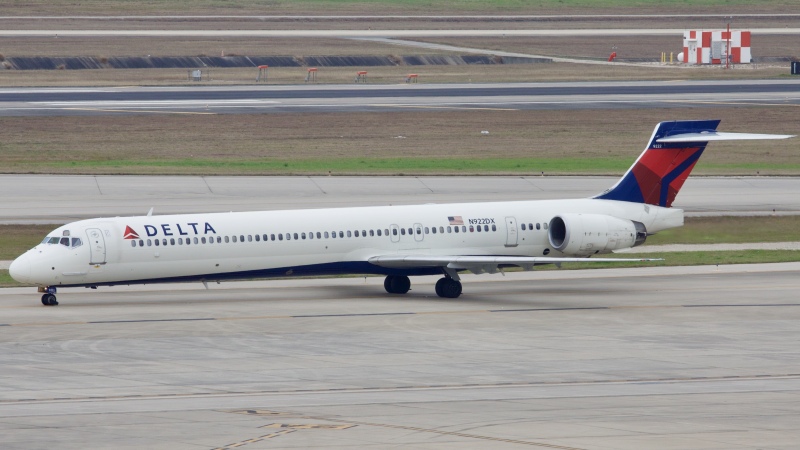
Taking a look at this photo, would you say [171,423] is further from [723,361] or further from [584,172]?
[584,172]

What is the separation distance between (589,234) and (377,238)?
21.8 feet

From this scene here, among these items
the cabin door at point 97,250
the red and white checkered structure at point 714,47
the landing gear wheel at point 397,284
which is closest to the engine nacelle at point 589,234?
the landing gear wheel at point 397,284

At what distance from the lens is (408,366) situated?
27984mm

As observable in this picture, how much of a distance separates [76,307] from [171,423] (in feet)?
50.1

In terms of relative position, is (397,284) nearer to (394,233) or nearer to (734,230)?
(394,233)

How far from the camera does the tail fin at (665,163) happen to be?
42.5 metres

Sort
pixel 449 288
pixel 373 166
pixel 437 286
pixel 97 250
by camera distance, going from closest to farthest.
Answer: pixel 97 250 < pixel 449 288 < pixel 437 286 < pixel 373 166

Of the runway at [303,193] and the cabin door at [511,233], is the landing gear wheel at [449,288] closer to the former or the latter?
the cabin door at [511,233]

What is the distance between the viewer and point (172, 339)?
103 feet

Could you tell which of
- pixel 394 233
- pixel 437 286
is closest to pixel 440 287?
pixel 437 286

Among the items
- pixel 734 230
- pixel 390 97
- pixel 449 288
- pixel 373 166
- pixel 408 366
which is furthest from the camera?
pixel 390 97

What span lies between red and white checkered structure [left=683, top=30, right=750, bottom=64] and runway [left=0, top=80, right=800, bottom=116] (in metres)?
17.5

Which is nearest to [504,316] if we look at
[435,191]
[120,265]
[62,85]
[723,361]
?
[723,361]

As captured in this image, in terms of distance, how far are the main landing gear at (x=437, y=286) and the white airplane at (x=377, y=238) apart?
4 cm
